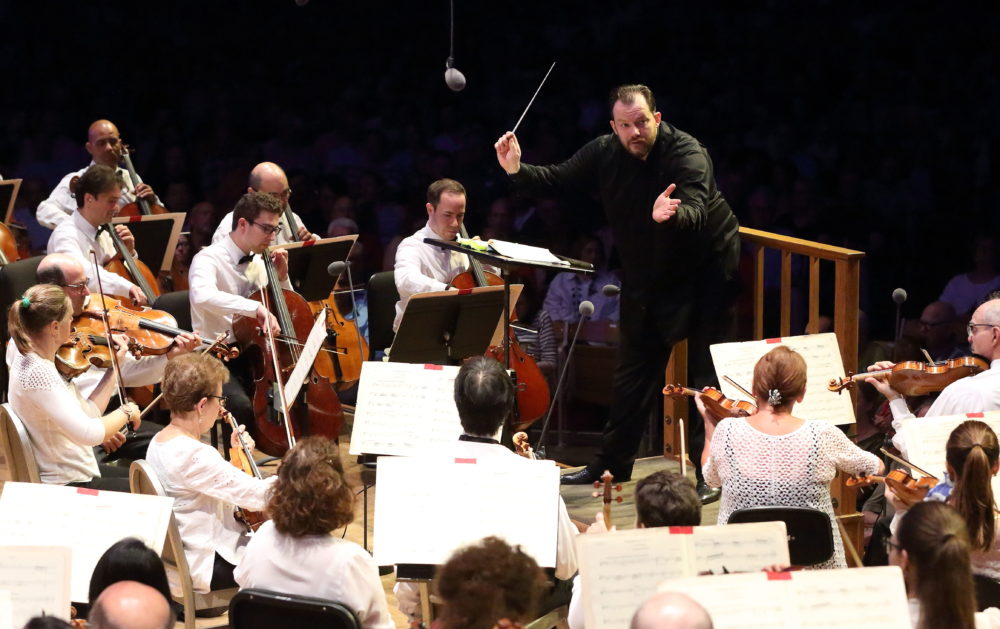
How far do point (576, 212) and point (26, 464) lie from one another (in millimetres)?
4585

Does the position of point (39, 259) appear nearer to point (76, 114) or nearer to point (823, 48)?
point (76, 114)

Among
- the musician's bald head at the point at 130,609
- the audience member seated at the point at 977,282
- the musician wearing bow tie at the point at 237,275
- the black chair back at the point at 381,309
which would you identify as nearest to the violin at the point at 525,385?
the black chair back at the point at 381,309

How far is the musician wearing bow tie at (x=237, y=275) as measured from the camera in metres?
5.30

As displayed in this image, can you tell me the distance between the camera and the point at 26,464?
3.93 metres

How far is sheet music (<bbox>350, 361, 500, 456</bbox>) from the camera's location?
3.99 meters

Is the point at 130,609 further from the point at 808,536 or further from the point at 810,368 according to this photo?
the point at 810,368

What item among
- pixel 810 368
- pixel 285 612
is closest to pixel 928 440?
pixel 810 368

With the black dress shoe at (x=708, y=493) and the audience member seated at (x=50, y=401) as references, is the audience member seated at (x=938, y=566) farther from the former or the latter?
the audience member seated at (x=50, y=401)

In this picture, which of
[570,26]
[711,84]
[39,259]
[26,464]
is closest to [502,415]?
[26,464]

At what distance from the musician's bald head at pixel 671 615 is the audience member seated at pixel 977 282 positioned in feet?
15.1

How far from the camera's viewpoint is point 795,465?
142 inches

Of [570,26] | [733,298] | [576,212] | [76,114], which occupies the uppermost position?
[570,26]

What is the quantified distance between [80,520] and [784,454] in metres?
1.92

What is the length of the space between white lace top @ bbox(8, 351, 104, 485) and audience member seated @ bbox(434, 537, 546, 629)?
1.89 m
